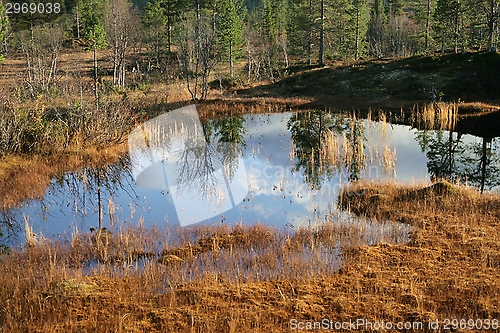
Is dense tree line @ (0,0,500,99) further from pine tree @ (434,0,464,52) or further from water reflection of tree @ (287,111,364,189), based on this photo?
water reflection of tree @ (287,111,364,189)

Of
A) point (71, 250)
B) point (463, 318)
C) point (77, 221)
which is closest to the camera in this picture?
point (463, 318)

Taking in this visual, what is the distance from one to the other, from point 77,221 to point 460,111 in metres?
19.3

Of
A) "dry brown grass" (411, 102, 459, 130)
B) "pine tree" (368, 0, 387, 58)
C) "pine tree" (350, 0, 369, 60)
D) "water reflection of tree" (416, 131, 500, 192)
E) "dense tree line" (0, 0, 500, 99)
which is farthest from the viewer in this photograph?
"pine tree" (368, 0, 387, 58)

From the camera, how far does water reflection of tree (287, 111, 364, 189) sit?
13.5 m

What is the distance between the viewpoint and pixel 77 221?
9.95 m

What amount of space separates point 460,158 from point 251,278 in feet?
35.9

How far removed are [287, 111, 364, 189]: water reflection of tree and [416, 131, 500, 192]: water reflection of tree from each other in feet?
7.95

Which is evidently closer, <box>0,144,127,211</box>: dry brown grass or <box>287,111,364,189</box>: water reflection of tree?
<box>0,144,127,211</box>: dry brown grass

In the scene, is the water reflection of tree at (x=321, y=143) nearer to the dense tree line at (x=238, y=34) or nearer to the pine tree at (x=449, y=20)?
the dense tree line at (x=238, y=34)

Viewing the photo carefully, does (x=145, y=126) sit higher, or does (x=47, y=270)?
(x=145, y=126)

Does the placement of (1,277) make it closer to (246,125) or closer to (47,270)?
(47,270)

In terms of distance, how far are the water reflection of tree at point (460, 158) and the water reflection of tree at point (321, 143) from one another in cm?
242

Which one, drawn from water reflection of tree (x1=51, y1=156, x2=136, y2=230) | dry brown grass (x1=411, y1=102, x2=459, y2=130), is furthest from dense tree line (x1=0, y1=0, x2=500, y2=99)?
water reflection of tree (x1=51, y1=156, x2=136, y2=230)

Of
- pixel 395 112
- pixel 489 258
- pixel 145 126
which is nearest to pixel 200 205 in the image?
pixel 489 258
